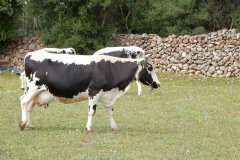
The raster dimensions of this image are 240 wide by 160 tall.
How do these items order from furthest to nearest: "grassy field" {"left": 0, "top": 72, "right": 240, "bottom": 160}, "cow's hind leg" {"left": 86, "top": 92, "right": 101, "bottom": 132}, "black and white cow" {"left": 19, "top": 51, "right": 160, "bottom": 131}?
1. "black and white cow" {"left": 19, "top": 51, "right": 160, "bottom": 131}
2. "cow's hind leg" {"left": 86, "top": 92, "right": 101, "bottom": 132}
3. "grassy field" {"left": 0, "top": 72, "right": 240, "bottom": 160}

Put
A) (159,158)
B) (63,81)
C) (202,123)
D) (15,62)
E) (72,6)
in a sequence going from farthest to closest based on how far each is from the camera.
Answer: (15,62)
(72,6)
(202,123)
(63,81)
(159,158)

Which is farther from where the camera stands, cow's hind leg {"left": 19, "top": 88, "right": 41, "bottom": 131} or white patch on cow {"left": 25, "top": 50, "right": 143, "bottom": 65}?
white patch on cow {"left": 25, "top": 50, "right": 143, "bottom": 65}

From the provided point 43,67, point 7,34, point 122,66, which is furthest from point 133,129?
point 7,34

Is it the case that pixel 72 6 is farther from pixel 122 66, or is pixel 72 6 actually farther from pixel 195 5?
pixel 122 66

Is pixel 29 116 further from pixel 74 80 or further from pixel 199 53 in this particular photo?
pixel 199 53

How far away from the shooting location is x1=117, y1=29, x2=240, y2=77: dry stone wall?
95.5ft

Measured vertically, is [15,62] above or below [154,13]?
below


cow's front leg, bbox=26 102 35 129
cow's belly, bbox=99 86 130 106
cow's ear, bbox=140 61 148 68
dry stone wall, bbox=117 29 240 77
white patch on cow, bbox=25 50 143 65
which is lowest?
dry stone wall, bbox=117 29 240 77

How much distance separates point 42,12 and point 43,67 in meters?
19.2

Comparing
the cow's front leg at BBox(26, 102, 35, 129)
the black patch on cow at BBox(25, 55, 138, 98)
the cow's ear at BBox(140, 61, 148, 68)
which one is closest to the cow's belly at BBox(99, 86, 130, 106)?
the black patch on cow at BBox(25, 55, 138, 98)

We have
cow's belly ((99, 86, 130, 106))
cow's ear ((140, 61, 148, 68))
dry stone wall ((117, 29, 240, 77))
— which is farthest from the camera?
dry stone wall ((117, 29, 240, 77))

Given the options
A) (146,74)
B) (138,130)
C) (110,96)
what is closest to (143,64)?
(146,74)

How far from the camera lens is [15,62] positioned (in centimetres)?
3428

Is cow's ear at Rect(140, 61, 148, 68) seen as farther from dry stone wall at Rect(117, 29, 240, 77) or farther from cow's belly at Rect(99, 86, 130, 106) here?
dry stone wall at Rect(117, 29, 240, 77)
